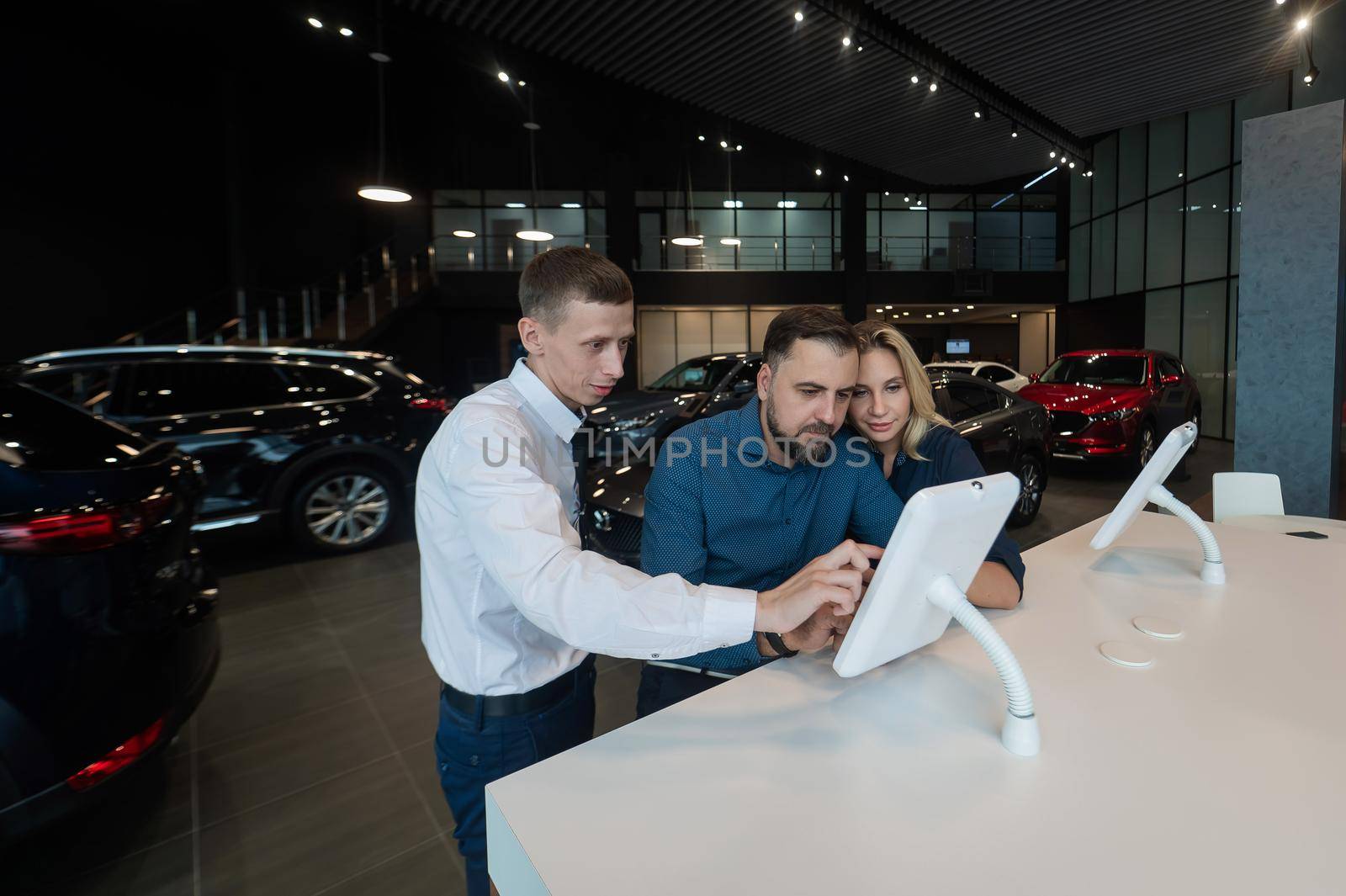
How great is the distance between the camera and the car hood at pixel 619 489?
3.50 meters

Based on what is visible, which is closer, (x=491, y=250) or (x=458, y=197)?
(x=491, y=250)

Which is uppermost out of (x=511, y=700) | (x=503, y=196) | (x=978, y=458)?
(x=503, y=196)

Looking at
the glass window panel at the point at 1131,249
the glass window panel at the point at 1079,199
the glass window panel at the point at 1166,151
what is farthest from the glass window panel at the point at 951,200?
the glass window panel at the point at 1166,151

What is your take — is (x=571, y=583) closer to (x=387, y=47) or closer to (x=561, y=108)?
(x=387, y=47)

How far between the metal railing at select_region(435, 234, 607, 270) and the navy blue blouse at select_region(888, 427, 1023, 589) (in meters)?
13.8

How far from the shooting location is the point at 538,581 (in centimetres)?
92

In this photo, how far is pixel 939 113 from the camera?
10.4 m

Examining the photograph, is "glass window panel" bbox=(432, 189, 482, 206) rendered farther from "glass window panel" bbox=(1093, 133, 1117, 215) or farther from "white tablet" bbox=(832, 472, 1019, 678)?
"white tablet" bbox=(832, 472, 1019, 678)

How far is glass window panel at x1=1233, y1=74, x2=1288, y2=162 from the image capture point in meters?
8.95

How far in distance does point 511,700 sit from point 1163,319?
13804 mm

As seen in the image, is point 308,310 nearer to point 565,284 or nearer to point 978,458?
point 978,458

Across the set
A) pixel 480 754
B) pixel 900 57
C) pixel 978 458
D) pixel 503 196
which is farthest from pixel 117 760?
pixel 503 196

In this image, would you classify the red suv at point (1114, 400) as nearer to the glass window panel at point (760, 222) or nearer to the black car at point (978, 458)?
the black car at point (978, 458)

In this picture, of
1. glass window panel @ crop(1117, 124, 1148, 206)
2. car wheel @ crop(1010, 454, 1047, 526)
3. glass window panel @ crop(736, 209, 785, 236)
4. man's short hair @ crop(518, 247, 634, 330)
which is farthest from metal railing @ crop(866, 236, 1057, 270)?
man's short hair @ crop(518, 247, 634, 330)
